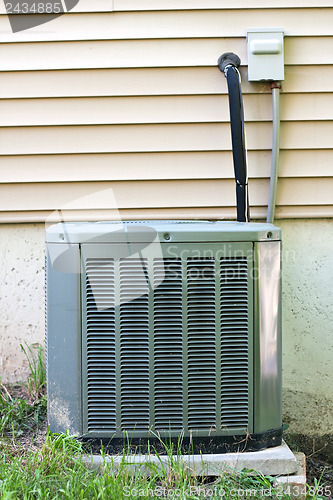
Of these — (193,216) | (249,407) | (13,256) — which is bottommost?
(249,407)

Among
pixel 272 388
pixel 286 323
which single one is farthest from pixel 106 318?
pixel 286 323

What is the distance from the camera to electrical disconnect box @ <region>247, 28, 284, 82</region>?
229 cm

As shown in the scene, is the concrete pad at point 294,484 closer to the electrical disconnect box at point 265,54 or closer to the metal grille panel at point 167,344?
the metal grille panel at point 167,344

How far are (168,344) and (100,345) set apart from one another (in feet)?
0.79

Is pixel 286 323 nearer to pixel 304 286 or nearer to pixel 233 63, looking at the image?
pixel 304 286

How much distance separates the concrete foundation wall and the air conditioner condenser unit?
71 cm

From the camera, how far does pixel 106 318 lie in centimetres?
175

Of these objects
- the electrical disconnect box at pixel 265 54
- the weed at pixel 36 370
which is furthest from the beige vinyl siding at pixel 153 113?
the weed at pixel 36 370

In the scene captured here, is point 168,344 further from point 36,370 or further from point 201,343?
point 36,370

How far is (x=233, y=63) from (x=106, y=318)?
52.8 inches

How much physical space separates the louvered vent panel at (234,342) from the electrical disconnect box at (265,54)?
1.03 meters

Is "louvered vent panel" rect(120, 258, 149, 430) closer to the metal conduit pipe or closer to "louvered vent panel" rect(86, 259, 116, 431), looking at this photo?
"louvered vent panel" rect(86, 259, 116, 431)

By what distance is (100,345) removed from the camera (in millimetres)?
1760

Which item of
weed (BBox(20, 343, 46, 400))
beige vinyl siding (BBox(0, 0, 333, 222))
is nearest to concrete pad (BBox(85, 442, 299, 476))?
weed (BBox(20, 343, 46, 400))
